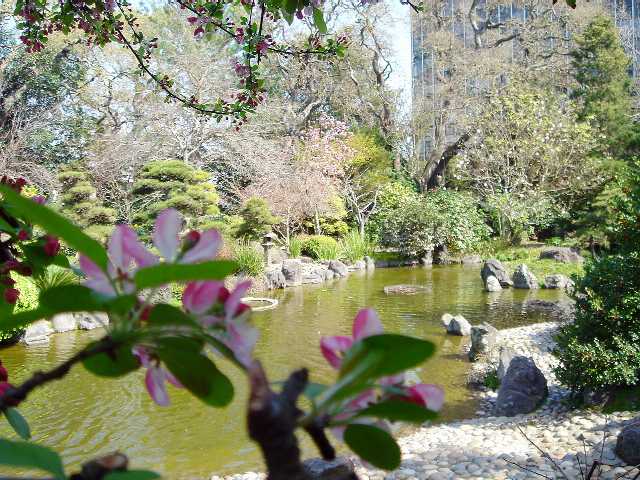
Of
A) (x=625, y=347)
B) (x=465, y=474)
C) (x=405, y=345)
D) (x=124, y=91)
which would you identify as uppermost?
(x=124, y=91)

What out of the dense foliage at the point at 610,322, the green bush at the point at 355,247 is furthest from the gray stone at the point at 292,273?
the dense foliage at the point at 610,322

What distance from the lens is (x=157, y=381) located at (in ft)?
1.24

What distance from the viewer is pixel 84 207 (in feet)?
35.5

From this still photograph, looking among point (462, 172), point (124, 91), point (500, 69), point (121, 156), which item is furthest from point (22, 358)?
point (500, 69)

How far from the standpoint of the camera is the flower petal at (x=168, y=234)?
30cm

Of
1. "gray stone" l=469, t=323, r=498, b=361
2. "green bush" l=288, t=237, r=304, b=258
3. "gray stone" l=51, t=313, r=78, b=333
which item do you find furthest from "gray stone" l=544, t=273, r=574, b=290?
"gray stone" l=51, t=313, r=78, b=333

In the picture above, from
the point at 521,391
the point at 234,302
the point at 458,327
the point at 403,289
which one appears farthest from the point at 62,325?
the point at 234,302

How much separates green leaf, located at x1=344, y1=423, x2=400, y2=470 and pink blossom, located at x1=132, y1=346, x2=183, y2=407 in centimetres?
13

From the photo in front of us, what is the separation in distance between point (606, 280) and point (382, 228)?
37.1ft

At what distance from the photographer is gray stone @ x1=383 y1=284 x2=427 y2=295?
9.75 metres

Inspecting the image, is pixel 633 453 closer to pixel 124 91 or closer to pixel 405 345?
pixel 405 345

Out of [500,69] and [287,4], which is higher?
[500,69]

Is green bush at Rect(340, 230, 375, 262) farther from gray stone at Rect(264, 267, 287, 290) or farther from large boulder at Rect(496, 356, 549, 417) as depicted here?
large boulder at Rect(496, 356, 549, 417)

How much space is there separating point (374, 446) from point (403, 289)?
9.70m
